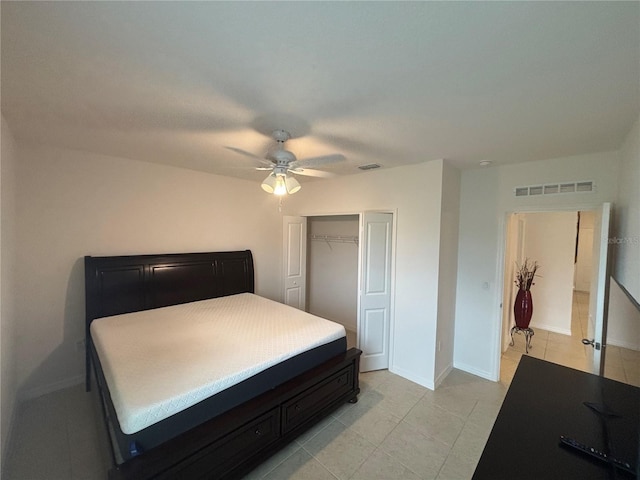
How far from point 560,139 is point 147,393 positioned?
143 inches

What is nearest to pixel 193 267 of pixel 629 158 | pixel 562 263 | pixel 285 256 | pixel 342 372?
pixel 285 256

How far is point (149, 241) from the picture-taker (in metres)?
3.33

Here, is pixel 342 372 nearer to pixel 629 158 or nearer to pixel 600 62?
pixel 600 62

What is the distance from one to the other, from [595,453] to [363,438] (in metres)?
1.62

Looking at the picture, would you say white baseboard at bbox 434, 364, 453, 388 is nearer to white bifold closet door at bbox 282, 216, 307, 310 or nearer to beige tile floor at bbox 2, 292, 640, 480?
beige tile floor at bbox 2, 292, 640, 480

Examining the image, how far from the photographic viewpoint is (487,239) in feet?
10.6

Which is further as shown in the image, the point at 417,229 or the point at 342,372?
the point at 417,229

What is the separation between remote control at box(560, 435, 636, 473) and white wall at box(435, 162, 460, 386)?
1832 mm

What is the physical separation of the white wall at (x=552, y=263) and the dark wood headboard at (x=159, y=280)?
4995 mm

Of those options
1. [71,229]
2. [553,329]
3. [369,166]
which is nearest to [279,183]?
[369,166]

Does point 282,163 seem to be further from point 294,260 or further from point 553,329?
point 553,329

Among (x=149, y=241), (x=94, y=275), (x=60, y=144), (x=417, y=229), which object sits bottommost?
(x=94, y=275)

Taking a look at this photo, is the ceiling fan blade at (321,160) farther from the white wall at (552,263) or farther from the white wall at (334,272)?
the white wall at (552,263)

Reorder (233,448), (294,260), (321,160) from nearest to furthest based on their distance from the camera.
→ (233,448), (321,160), (294,260)
